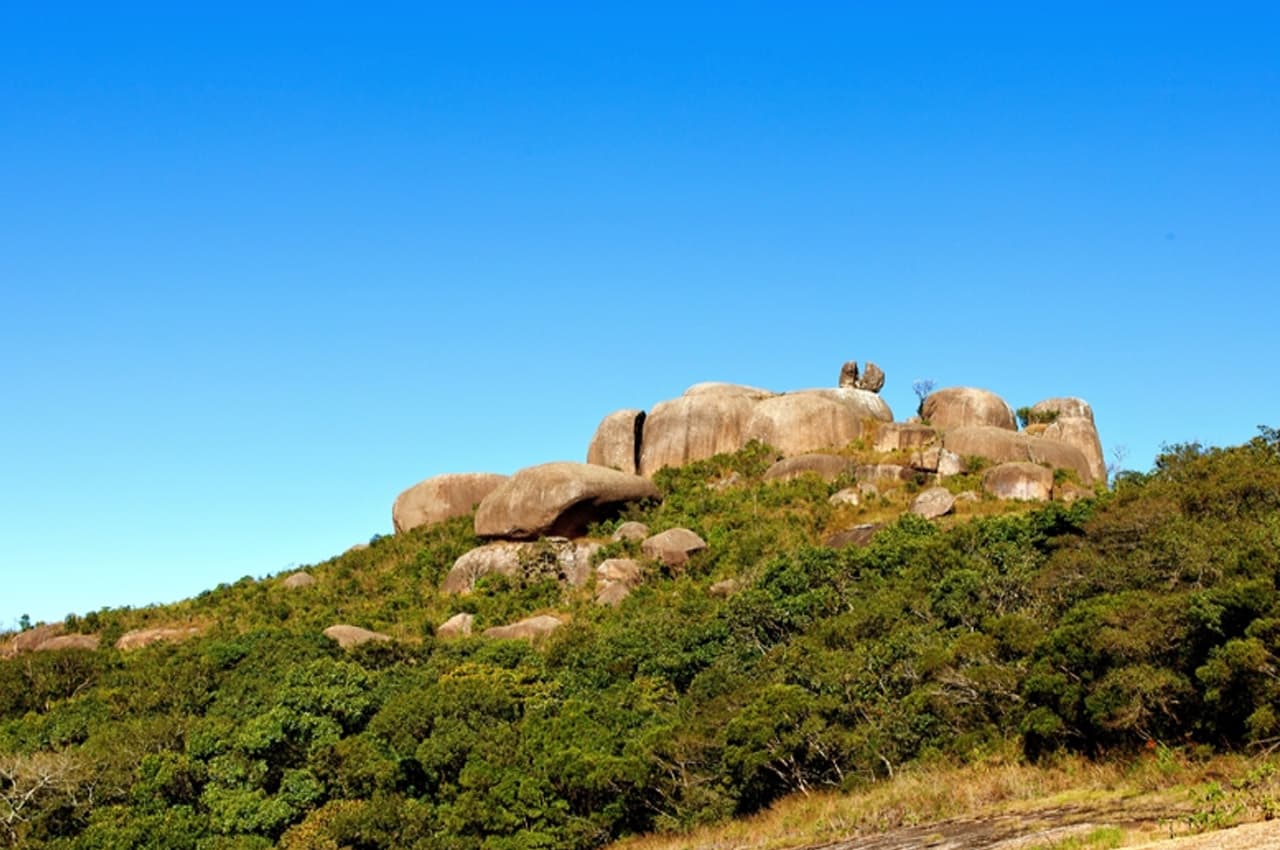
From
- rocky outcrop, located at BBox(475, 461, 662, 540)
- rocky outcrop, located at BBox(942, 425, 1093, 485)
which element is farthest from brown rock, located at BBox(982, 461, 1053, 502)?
rocky outcrop, located at BBox(475, 461, 662, 540)

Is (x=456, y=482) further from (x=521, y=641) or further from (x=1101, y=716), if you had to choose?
(x=1101, y=716)

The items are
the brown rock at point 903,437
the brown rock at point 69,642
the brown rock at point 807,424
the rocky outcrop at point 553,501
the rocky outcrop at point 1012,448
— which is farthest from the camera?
the brown rock at point 807,424

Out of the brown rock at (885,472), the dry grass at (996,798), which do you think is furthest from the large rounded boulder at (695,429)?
the dry grass at (996,798)

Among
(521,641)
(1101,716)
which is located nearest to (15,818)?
(521,641)

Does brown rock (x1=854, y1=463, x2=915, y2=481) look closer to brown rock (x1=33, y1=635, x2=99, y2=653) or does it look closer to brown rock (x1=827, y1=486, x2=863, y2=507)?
brown rock (x1=827, y1=486, x2=863, y2=507)

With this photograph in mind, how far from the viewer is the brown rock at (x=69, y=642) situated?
4297 centimetres

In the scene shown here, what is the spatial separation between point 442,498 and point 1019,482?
22.6 metres

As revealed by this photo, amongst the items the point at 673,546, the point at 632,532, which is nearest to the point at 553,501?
the point at 632,532

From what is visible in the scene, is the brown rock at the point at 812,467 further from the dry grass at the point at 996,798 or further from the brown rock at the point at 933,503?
the dry grass at the point at 996,798

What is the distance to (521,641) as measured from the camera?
33.1 meters

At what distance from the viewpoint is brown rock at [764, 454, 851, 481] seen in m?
47.4

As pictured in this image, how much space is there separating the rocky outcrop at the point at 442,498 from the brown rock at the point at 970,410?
58.5 feet

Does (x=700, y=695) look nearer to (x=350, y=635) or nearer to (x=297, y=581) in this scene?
(x=350, y=635)

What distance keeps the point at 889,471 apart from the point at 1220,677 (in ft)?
97.2
